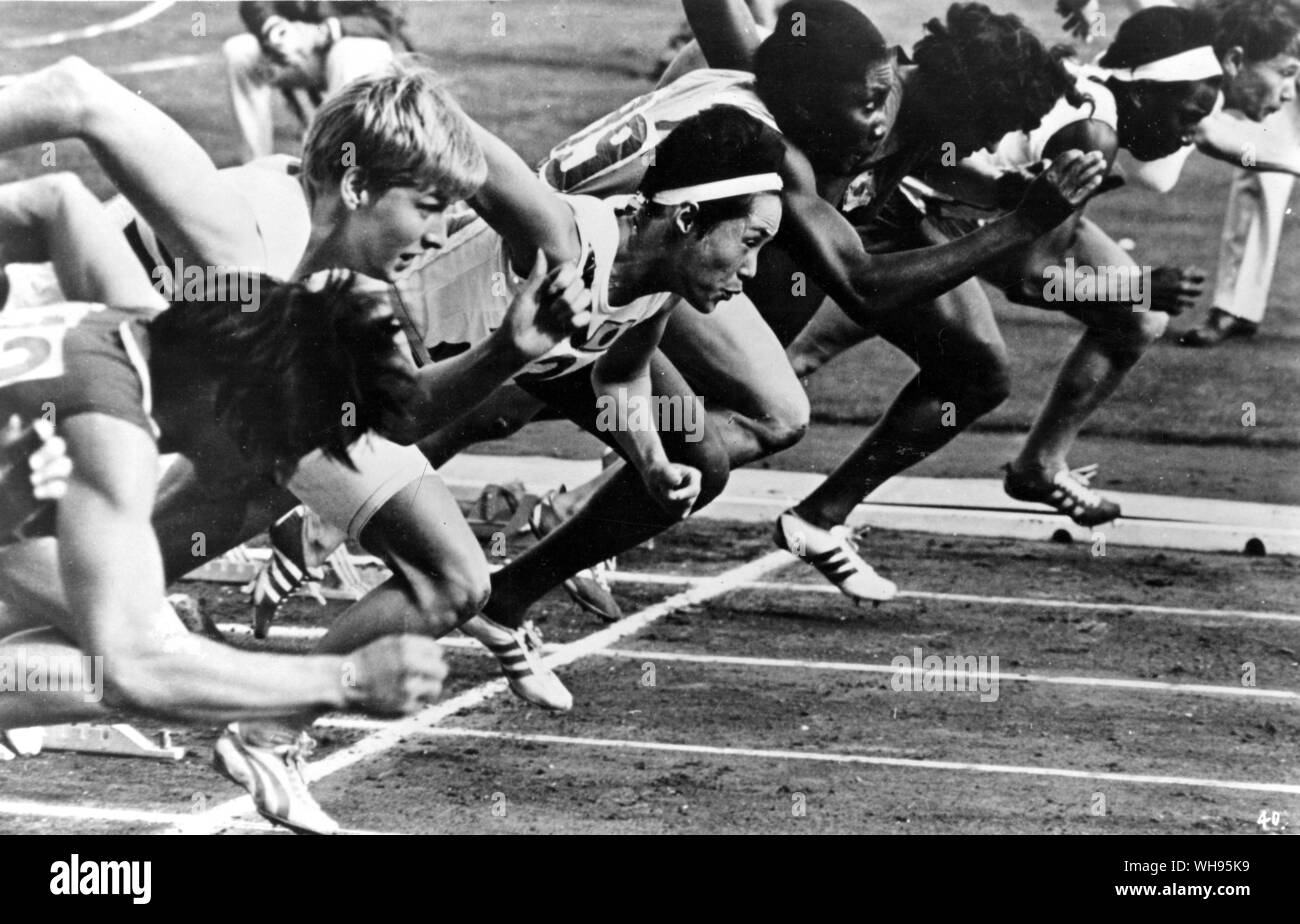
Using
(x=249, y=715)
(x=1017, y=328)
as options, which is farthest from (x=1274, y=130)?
(x=249, y=715)

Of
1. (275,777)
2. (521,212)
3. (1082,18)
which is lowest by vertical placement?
(275,777)

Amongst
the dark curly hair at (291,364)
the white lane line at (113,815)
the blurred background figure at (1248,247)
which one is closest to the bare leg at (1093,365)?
the blurred background figure at (1248,247)

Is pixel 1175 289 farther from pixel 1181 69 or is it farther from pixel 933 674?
pixel 933 674

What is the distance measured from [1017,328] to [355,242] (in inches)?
69.4

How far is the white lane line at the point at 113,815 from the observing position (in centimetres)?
456

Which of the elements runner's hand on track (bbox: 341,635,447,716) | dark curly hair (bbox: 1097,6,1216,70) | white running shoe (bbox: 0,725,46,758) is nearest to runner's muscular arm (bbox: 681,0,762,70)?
dark curly hair (bbox: 1097,6,1216,70)

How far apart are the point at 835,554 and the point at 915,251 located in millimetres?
862

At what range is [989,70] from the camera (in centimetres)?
483

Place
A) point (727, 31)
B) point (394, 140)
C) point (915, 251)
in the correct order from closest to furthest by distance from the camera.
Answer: point (394, 140) < point (727, 31) < point (915, 251)

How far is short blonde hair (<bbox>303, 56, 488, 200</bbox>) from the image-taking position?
4.38 meters

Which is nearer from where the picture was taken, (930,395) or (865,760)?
(865,760)

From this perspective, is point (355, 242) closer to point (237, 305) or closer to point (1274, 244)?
point (237, 305)

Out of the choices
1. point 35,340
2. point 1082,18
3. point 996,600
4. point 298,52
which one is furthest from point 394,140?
point 996,600

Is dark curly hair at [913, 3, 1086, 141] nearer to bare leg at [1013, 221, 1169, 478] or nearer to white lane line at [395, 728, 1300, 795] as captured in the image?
bare leg at [1013, 221, 1169, 478]
